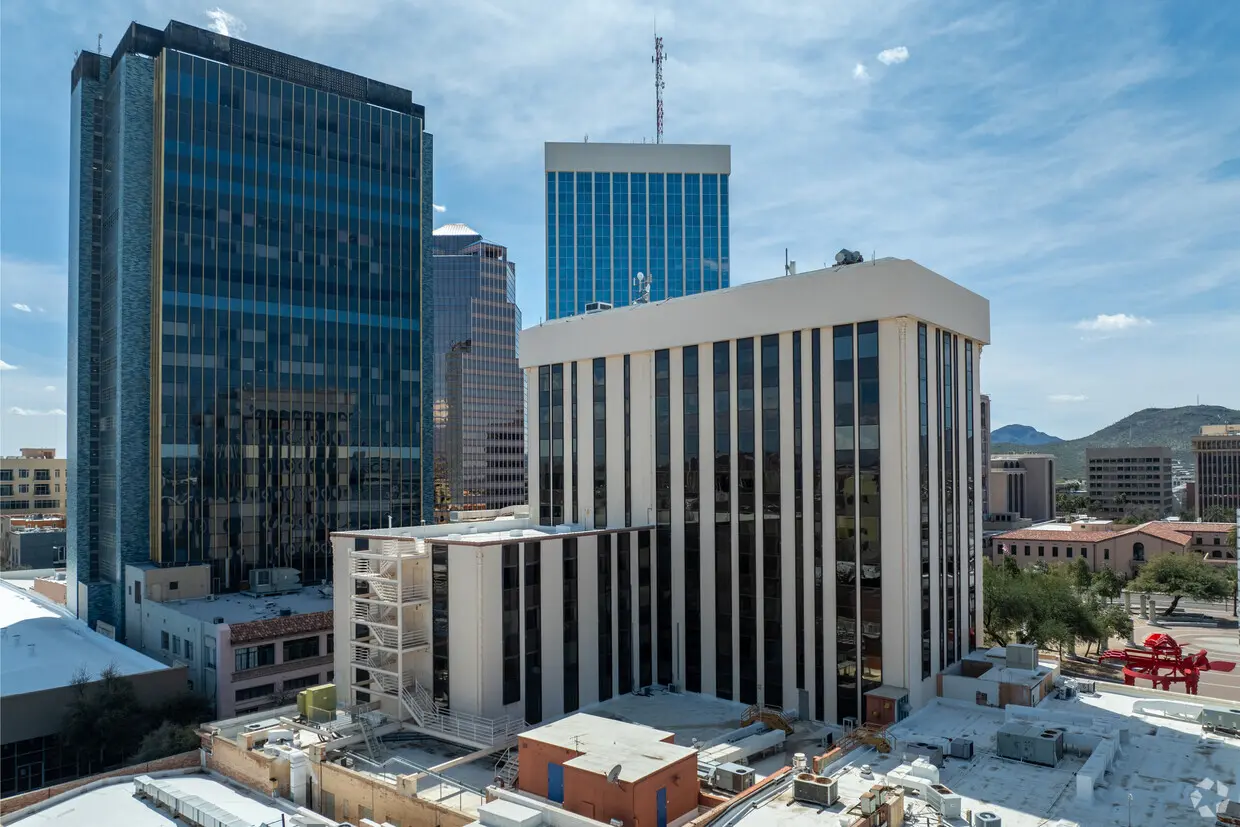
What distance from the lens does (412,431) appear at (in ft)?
286

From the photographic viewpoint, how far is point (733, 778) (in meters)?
29.3

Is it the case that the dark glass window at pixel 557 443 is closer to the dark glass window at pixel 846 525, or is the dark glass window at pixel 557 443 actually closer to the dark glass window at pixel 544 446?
the dark glass window at pixel 544 446

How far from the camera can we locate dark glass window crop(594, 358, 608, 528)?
48.6 metres

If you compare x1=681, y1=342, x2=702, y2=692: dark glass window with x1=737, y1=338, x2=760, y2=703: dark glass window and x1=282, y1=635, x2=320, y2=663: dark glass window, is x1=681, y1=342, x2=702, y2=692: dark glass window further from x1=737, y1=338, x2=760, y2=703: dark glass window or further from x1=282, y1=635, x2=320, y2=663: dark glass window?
x1=282, y1=635, x2=320, y2=663: dark glass window

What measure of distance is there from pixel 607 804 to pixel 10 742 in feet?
140

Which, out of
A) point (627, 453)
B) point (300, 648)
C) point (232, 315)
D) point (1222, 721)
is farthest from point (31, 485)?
point (1222, 721)

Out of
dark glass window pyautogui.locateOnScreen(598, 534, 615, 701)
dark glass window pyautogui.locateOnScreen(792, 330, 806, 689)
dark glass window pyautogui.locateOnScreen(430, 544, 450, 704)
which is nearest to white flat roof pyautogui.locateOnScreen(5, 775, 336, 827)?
dark glass window pyautogui.locateOnScreen(430, 544, 450, 704)

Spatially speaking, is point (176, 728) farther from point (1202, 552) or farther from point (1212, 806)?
point (1202, 552)

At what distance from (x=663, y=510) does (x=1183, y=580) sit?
78.5 metres

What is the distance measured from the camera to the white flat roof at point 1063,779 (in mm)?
25656

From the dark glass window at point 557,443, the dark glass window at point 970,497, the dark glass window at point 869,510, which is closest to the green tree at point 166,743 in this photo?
the dark glass window at point 557,443

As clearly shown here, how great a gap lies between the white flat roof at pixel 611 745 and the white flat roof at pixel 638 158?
342 ft

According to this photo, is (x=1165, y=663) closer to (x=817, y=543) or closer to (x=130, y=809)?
(x=817, y=543)

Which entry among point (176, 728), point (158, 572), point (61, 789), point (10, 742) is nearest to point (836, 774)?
point (61, 789)
